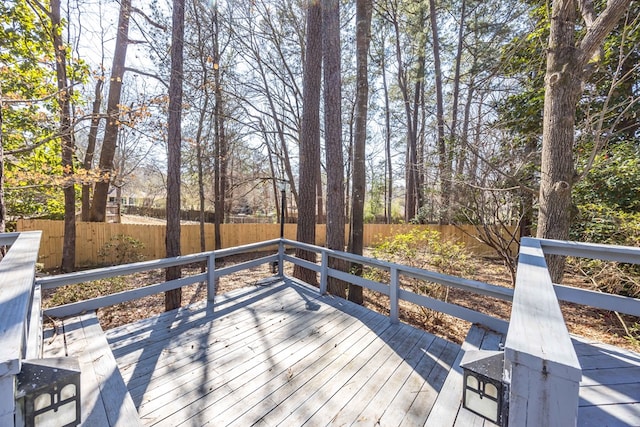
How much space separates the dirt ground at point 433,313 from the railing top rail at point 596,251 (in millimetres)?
2045

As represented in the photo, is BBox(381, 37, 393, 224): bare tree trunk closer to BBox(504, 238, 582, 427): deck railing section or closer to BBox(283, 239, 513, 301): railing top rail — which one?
BBox(283, 239, 513, 301): railing top rail

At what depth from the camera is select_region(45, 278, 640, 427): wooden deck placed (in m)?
1.76

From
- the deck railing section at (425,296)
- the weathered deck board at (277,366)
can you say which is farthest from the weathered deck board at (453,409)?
the deck railing section at (425,296)

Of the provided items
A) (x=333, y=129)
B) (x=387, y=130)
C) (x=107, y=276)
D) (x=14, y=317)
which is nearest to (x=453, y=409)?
(x=14, y=317)

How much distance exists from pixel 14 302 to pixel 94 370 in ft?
4.52

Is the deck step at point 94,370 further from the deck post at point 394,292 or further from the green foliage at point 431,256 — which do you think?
the green foliage at point 431,256

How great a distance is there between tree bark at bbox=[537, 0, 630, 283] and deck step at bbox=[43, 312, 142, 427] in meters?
4.31

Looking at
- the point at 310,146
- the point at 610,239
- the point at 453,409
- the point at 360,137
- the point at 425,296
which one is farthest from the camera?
the point at 360,137

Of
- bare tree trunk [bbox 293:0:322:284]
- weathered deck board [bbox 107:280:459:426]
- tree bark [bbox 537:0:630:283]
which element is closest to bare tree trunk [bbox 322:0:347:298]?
bare tree trunk [bbox 293:0:322:284]

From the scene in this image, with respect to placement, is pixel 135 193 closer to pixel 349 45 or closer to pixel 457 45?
pixel 349 45

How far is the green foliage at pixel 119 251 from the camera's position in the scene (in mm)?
8680

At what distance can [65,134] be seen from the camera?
5.01 meters

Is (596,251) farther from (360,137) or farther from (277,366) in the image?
(360,137)

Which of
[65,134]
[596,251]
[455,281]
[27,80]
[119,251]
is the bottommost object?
[119,251]
